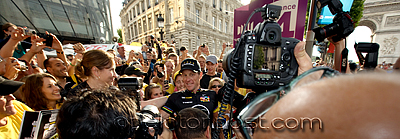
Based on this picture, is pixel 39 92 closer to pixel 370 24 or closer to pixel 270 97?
pixel 270 97

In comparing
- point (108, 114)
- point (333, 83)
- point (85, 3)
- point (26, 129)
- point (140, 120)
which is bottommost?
point (26, 129)

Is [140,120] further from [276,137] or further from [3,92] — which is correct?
[3,92]

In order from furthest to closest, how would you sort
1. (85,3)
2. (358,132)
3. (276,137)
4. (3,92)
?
(85,3) → (3,92) → (276,137) → (358,132)

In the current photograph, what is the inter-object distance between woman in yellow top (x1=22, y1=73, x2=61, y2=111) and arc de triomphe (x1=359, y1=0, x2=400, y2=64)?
31.9m

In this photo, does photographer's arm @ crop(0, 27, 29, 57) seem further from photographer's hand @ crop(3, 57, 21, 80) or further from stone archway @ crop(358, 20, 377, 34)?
stone archway @ crop(358, 20, 377, 34)

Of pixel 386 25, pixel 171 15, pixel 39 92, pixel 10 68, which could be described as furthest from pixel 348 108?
pixel 386 25

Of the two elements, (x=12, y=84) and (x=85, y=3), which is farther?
(x=85, y=3)

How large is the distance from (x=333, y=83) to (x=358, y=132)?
0.15 meters

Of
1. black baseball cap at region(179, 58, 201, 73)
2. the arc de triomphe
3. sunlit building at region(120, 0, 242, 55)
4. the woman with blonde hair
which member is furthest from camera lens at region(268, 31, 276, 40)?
the arc de triomphe

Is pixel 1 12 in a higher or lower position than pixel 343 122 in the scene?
higher

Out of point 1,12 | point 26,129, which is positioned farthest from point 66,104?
point 1,12

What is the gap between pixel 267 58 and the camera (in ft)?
4.65

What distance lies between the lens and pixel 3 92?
4.91ft

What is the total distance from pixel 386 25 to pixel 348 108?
31955 millimetres
